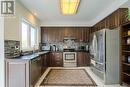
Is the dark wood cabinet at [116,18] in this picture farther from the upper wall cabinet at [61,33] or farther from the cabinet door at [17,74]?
the upper wall cabinet at [61,33]

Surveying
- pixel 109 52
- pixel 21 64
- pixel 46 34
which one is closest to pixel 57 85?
pixel 21 64

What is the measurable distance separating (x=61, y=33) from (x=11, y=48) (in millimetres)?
5807

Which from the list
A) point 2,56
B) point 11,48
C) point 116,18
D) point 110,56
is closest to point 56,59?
point 110,56

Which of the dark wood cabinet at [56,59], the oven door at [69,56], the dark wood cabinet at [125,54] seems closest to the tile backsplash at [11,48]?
the dark wood cabinet at [125,54]

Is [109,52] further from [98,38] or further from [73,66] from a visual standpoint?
[73,66]

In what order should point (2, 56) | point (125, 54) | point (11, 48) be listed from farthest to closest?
point (125, 54), point (11, 48), point (2, 56)

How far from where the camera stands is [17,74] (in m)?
4.38

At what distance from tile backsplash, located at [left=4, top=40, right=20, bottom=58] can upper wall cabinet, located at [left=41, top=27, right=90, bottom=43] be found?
16.3ft

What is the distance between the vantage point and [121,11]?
218 inches

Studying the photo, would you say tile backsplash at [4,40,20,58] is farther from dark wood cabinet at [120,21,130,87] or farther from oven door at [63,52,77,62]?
oven door at [63,52,77,62]

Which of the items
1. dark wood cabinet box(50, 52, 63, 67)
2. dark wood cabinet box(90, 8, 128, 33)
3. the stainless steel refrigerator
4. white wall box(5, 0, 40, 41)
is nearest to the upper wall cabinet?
dark wood cabinet box(50, 52, 63, 67)

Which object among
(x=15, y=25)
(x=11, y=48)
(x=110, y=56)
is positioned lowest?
(x=110, y=56)

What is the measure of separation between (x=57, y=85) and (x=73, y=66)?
4.66 metres

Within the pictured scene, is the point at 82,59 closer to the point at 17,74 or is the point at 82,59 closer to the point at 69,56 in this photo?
the point at 69,56
